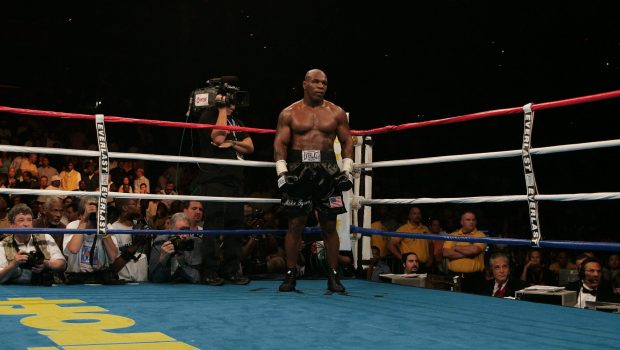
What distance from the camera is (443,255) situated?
4.98 meters

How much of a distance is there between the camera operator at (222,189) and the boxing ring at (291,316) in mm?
157

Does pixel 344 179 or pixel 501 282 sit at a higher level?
pixel 344 179

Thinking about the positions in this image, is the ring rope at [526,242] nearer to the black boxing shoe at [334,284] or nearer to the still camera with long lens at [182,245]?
the black boxing shoe at [334,284]

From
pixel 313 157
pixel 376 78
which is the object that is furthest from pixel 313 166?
pixel 376 78

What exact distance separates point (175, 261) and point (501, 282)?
80.8 inches

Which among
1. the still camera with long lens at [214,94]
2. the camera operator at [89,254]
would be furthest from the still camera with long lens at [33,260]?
the still camera with long lens at [214,94]

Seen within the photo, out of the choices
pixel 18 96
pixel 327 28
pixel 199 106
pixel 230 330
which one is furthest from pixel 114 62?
pixel 230 330

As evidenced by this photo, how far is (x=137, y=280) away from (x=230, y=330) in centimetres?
191

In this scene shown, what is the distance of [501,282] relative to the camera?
4406mm

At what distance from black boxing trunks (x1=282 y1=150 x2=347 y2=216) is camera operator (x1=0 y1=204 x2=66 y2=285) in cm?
122

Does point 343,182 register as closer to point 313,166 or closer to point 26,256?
point 313,166

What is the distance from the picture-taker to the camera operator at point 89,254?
367cm

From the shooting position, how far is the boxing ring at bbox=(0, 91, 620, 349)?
1.94 meters

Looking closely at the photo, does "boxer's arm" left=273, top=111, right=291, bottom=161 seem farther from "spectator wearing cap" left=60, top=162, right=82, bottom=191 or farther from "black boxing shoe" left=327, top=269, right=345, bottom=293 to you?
"spectator wearing cap" left=60, top=162, right=82, bottom=191
